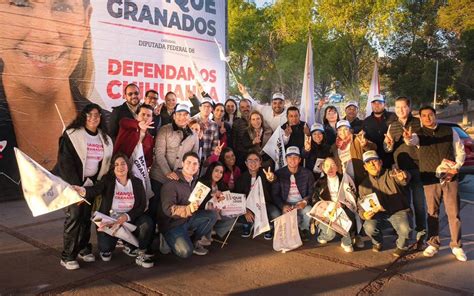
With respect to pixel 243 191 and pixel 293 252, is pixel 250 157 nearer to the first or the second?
pixel 243 191

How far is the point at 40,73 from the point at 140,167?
3.50 m

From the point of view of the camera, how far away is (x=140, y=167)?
462 cm

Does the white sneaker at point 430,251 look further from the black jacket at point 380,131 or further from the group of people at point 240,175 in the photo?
the black jacket at point 380,131

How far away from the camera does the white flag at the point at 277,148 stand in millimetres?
5824

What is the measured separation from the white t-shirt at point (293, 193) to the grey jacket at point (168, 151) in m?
1.44

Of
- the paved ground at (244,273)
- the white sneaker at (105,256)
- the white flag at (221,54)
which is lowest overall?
the paved ground at (244,273)

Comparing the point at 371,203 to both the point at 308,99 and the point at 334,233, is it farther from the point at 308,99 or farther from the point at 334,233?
the point at 308,99

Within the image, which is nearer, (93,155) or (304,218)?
(93,155)

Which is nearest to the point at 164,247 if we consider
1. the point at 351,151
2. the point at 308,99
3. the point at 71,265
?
the point at 71,265

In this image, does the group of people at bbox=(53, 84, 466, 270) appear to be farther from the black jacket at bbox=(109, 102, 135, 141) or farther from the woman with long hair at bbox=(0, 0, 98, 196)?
the woman with long hair at bbox=(0, 0, 98, 196)

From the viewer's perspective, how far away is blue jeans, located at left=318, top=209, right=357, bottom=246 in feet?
16.0

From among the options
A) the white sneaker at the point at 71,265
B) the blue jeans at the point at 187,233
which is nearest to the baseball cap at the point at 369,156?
the blue jeans at the point at 187,233

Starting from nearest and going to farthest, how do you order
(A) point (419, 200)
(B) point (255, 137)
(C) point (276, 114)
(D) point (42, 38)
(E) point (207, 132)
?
(A) point (419, 200) < (E) point (207, 132) < (B) point (255, 137) < (C) point (276, 114) < (D) point (42, 38)

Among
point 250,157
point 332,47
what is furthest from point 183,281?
point 332,47
